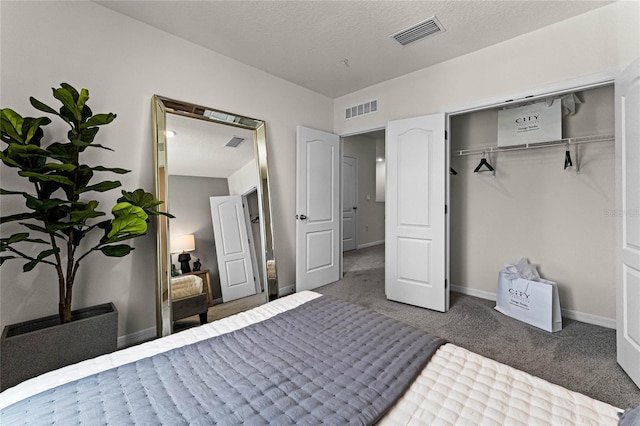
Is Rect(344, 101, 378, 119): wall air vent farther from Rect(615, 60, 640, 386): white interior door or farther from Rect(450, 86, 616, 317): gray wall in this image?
Rect(615, 60, 640, 386): white interior door

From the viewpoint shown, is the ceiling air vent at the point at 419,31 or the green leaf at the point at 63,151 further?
the ceiling air vent at the point at 419,31

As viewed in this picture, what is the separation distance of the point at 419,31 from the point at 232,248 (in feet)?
8.74

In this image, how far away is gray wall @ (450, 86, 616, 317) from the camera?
2676mm

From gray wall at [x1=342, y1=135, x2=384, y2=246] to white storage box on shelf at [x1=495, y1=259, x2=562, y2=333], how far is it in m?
3.82

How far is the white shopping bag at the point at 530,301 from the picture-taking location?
259 cm

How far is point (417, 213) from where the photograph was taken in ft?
10.5

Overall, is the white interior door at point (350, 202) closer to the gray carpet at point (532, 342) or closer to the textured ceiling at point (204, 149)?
the gray carpet at point (532, 342)

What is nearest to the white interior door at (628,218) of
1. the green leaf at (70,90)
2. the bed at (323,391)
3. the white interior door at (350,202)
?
the bed at (323,391)

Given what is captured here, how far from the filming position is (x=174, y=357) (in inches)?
45.1

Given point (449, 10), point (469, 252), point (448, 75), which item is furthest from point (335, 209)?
point (449, 10)

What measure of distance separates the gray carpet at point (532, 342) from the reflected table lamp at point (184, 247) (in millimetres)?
1807

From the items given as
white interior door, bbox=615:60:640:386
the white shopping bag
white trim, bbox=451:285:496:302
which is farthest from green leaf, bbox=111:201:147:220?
white trim, bbox=451:285:496:302

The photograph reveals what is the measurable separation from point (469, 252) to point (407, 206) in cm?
106

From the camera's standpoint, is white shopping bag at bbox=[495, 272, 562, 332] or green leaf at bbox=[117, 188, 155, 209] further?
white shopping bag at bbox=[495, 272, 562, 332]
